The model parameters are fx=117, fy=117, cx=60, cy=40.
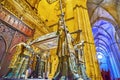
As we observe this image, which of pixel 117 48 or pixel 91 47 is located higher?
pixel 117 48

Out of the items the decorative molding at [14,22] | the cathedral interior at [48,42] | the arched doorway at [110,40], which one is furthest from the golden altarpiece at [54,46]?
the arched doorway at [110,40]

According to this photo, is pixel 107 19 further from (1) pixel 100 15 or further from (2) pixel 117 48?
(2) pixel 117 48

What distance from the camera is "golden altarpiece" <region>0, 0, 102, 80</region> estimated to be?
1.99m

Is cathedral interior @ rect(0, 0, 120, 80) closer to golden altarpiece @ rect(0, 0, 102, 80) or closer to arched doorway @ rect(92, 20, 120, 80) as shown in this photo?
golden altarpiece @ rect(0, 0, 102, 80)

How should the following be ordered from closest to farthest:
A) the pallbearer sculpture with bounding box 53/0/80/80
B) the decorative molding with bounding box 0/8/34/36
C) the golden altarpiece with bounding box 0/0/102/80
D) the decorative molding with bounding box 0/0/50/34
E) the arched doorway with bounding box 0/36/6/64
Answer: the pallbearer sculpture with bounding box 53/0/80/80 < the golden altarpiece with bounding box 0/0/102/80 < the arched doorway with bounding box 0/36/6/64 < the decorative molding with bounding box 0/8/34/36 < the decorative molding with bounding box 0/0/50/34

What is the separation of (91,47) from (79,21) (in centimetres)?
149

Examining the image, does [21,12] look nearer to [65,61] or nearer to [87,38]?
[65,61]

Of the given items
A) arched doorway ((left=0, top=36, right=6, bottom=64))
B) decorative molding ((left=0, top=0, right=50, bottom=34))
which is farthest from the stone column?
arched doorway ((left=0, top=36, right=6, bottom=64))

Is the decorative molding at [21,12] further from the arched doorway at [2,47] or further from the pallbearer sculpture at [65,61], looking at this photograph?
the pallbearer sculpture at [65,61]

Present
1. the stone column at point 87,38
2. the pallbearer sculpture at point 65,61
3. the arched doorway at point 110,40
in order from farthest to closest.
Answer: the arched doorway at point 110,40 < the stone column at point 87,38 < the pallbearer sculpture at point 65,61

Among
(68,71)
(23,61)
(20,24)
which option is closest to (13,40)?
(20,24)

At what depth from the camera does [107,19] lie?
338 inches

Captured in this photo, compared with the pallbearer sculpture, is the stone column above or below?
above

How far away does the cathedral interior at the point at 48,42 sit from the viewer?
2012 mm
